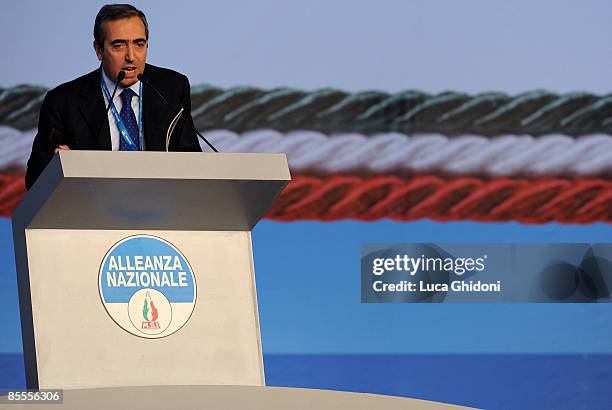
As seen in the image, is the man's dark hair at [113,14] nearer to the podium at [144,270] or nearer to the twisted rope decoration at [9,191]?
the podium at [144,270]

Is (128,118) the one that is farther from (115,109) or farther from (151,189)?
(151,189)

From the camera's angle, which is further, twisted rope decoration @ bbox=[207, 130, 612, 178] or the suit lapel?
twisted rope decoration @ bbox=[207, 130, 612, 178]

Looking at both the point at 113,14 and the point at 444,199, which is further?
the point at 444,199

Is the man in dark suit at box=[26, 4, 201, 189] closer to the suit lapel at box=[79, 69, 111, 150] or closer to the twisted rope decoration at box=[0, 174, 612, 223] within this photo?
the suit lapel at box=[79, 69, 111, 150]

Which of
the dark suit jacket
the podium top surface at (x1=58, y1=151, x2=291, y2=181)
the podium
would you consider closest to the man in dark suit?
the dark suit jacket

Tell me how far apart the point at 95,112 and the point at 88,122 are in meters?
0.03

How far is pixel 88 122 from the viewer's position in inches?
93.0

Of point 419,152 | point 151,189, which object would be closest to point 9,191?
point 419,152

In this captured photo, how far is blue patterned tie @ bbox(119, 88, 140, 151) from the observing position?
7.66 ft

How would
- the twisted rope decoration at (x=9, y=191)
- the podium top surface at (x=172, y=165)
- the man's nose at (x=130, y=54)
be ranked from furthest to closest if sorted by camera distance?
the twisted rope decoration at (x=9, y=191), the man's nose at (x=130, y=54), the podium top surface at (x=172, y=165)

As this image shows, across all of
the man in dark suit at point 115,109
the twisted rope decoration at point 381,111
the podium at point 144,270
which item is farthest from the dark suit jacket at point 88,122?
the twisted rope decoration at point 381,111

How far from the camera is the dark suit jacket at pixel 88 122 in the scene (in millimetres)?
2338

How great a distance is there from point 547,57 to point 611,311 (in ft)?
3.09

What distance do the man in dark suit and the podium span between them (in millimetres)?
271
